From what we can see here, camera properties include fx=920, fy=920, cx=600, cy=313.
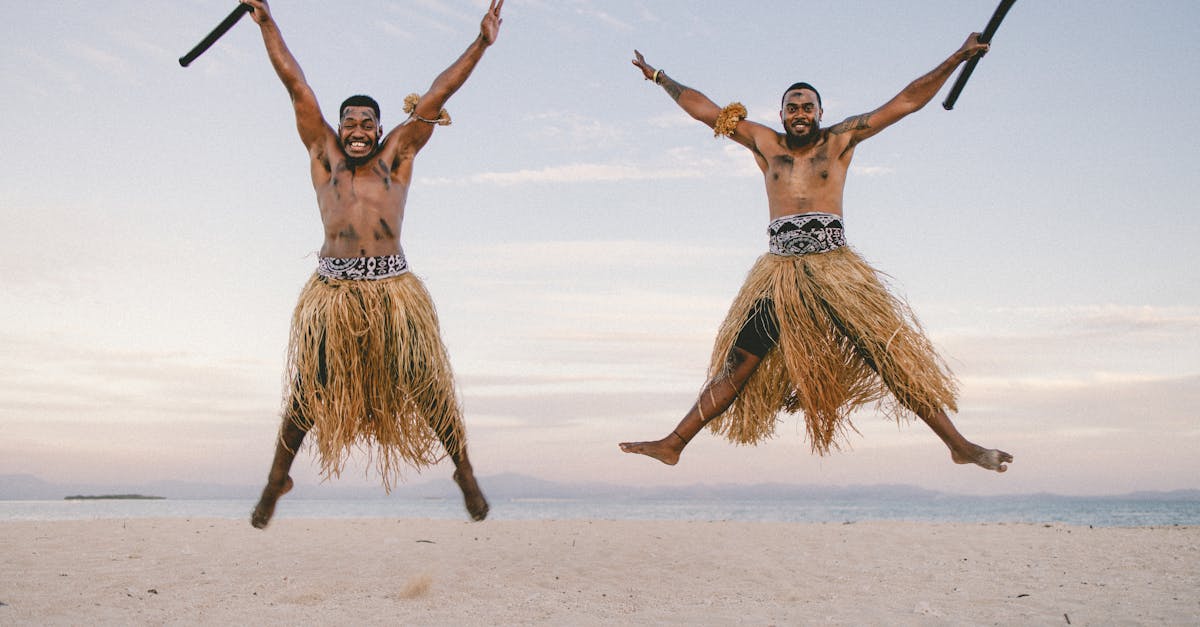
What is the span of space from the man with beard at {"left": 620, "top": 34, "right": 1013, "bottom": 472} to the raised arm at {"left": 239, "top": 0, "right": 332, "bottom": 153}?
204 centimetres

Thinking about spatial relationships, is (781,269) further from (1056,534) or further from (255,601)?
(1056,534)

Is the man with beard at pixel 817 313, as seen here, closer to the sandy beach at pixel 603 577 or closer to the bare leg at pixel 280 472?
the sandy beach at pixel 603 577

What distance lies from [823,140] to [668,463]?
1.73 m

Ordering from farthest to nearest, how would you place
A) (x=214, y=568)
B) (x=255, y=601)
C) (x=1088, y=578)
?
(x=214, y=568) < (x=1088, y=578) < (x=255, y=601)

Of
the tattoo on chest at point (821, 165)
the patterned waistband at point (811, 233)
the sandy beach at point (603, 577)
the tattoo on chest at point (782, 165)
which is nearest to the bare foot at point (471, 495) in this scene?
the sandy beach at point (603, 577)

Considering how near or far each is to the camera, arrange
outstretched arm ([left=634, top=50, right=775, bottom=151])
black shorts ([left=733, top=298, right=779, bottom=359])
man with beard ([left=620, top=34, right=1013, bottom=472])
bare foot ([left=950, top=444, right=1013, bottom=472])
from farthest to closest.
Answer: outstretched arm ([left=634, top=50, right=775, bottom=151])
black shorts ([left=733, top=298, right=779, bottom=359])
man with beard ([left=620, top=34, right=1013, bottom=472])
bare foot ([left=950, top=444, right=1013, bottom=472])

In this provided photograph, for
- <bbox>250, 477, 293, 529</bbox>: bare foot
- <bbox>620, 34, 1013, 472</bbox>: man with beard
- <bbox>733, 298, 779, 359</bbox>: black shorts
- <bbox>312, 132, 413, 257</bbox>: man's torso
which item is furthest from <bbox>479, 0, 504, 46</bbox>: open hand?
<bbox>250, 477, 293, 529</bbox>: bare foot

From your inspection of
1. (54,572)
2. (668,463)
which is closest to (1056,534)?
(668,463)

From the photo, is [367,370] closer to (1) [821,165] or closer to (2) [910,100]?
(1) [821,165]

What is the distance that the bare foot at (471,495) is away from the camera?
436 centimetres

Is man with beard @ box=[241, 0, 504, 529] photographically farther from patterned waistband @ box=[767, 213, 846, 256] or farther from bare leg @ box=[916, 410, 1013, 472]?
bare leg @ box=[916, 410, 1013, 472]

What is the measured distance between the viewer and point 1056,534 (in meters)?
9.04

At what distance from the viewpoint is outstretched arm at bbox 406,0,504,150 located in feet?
14.3

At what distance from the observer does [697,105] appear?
4.77m
